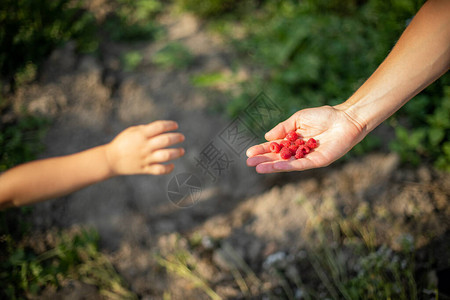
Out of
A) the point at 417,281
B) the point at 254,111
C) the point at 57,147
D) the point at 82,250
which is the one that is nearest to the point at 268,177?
the point at 254,111

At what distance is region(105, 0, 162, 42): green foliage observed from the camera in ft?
14.8

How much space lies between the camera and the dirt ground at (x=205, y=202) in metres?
2.66

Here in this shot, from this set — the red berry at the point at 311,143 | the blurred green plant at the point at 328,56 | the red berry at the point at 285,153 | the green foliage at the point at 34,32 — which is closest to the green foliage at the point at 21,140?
the green foliage at the point at 34,32

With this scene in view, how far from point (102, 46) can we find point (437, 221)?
4.39 m

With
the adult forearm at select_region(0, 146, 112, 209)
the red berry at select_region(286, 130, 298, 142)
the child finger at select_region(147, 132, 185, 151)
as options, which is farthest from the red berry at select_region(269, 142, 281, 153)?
the adult forearm at select_region(0, 146, 112, 209)

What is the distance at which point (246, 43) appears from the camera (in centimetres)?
415

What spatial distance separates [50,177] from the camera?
7.36ft

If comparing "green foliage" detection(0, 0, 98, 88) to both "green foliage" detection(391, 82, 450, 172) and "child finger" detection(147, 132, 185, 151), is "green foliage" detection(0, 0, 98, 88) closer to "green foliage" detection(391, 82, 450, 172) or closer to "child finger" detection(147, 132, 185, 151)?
"child finger" detection(147, 132, 185, 151)

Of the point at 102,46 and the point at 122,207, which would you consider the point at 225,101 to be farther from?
the point at 102,46

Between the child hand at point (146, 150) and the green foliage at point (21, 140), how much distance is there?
4.90 ft

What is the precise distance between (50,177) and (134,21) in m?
3.28

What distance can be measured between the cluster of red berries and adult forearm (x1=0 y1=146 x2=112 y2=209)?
1.26m

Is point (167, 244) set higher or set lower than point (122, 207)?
lower

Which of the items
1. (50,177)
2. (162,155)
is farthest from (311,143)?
(50,177)
